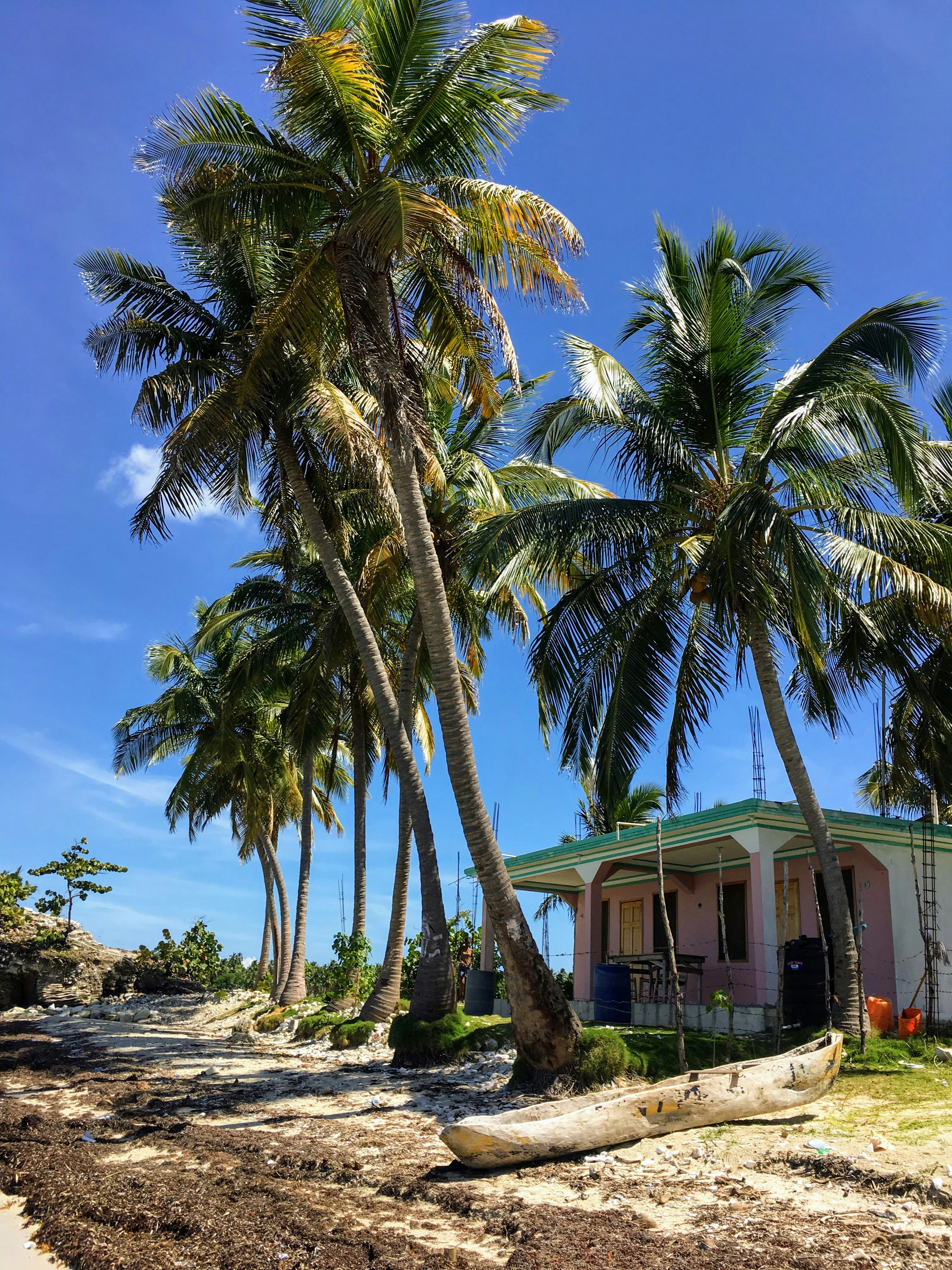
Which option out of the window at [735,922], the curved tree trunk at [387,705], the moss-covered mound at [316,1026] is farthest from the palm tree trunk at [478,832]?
the moss-covered mound at [316,1026]

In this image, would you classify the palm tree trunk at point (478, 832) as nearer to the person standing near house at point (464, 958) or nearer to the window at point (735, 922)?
the window at point (735, 922)

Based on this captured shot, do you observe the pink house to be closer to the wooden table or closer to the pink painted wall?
the pink painted wall

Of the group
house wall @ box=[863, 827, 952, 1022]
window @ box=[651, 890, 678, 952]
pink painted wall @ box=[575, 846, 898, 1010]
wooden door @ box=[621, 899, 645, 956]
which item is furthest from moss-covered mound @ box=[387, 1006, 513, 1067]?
wooden door @ box=[621, 899, 645, 956]

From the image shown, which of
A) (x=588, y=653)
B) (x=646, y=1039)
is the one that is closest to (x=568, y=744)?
(x=588, y=653)

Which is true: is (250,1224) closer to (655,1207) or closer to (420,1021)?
(655,1207)

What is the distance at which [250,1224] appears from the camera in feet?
21.2

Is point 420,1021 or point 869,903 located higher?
point 869,903

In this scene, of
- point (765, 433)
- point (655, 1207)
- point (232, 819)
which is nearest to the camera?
point (655, 1207)

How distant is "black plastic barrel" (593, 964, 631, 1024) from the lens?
16.7 meters

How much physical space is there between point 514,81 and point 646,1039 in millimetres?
11892

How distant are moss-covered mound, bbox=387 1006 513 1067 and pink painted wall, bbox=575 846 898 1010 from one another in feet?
14.0

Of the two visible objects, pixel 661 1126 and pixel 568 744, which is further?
pixel 568 744

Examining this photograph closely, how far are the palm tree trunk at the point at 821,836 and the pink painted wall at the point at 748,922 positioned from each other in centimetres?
223

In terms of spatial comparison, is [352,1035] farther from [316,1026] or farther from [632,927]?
[632,927]
